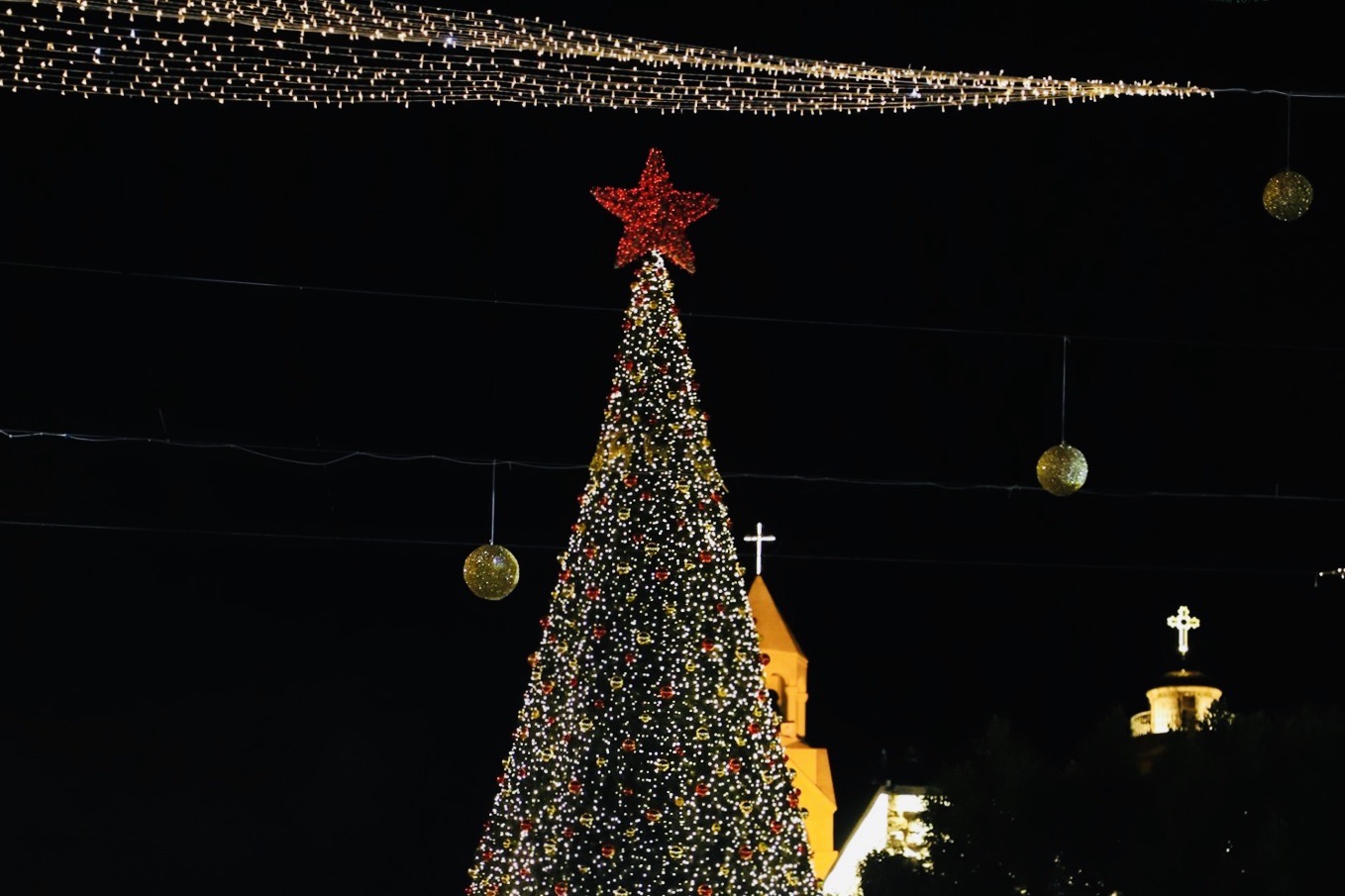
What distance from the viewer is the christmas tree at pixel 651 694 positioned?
17344 mm

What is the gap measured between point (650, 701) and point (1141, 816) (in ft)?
21.1

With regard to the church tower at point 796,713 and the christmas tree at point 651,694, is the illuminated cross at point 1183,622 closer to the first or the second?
the church tower at point 796,713

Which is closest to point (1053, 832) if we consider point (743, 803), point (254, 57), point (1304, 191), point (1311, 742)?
point (1311, 742)

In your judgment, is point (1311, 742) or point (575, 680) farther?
point (1311, 742)

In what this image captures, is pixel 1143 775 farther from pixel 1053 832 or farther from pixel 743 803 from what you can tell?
pixel 743 803

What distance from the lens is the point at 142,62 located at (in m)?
14.5

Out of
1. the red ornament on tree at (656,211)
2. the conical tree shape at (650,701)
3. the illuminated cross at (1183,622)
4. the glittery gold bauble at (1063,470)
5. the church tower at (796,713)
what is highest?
the illuminated cross at (1183,622)

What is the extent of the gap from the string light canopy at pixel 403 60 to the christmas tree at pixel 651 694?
277 centimetres

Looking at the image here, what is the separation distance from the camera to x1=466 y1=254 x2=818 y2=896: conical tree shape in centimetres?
1734

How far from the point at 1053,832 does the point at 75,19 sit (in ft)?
40.2

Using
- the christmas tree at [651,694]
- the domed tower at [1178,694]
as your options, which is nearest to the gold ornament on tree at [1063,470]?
the christmas tree at [651,694]

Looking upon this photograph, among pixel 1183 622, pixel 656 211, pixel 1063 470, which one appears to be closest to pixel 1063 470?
pixel 1063 470

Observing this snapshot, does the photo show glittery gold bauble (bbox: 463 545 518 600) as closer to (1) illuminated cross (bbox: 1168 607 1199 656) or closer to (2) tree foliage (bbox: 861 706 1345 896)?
(2) tree foliage (bbox: 861 706 1345 896)

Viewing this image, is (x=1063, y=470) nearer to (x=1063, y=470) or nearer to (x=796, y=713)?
(x=1063, y=470)
